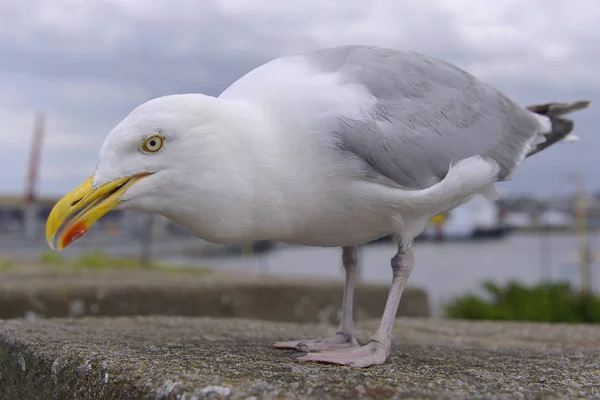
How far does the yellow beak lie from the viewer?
262 centimetres

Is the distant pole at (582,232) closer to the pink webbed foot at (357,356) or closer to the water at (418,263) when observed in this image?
the water at (418,263)

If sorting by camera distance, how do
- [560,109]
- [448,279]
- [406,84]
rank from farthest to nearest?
[448,279] → [560,109] → [406,84]

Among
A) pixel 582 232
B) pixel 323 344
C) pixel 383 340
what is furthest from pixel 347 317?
pixel 582 232

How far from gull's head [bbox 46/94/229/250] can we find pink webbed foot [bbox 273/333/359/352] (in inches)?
42.9

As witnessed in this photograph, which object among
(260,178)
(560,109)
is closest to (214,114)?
(260,178)

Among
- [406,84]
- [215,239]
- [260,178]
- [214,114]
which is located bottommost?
[215,239]

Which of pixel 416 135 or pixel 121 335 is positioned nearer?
pixel 416 135

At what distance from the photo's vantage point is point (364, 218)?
2.94 metres

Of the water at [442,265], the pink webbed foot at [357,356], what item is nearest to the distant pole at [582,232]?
the water at [442,265]

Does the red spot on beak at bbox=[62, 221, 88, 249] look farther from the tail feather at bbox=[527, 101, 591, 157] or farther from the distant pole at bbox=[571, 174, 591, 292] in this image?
the distant pole at bbox=[571, 174, 591, 292]

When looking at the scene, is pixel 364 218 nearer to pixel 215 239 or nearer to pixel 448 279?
pixel 215 239

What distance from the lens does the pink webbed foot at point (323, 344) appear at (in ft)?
10.9

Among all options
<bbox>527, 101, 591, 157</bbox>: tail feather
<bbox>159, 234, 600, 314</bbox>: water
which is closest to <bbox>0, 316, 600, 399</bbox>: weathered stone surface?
<bbox>527, 101, 591, 157</bbox>: tail feather

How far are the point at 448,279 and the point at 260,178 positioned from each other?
22187 millimetres
